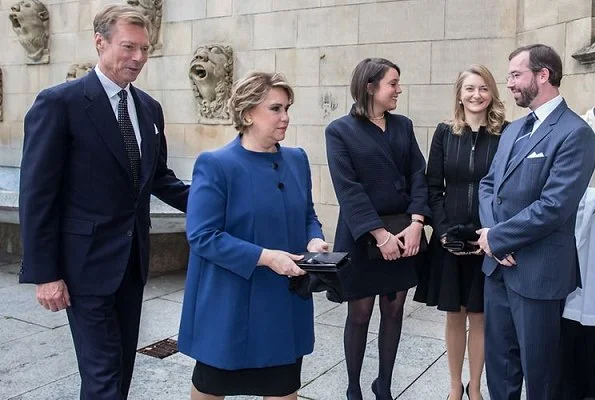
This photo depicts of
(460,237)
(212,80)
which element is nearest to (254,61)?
(212,80)

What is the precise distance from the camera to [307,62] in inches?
280

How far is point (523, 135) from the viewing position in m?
3.03

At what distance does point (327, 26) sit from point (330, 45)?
0.20 m

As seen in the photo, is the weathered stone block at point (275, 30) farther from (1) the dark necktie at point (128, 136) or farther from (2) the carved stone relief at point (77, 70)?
(1) the dark necktie at point (128, 136)

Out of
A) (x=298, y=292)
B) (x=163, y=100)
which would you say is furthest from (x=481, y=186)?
(x=163, y=100)

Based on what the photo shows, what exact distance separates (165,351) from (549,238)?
273 centimetres

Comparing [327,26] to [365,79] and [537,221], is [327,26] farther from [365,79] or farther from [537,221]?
[537,221]

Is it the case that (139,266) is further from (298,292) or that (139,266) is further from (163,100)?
(163,100)

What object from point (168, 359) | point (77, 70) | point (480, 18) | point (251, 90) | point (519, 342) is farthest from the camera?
point (77, 70)

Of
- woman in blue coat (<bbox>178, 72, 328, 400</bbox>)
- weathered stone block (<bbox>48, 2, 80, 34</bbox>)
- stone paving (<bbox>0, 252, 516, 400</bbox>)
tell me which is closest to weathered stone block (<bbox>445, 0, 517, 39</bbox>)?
stone paving (<bbox>0, 252, 516, 400</bbox>)

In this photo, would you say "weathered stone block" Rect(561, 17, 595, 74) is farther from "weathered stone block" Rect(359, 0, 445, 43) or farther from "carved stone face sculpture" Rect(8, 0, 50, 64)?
"carved stone face sculpture" Rect(8, 0, 50, 64)

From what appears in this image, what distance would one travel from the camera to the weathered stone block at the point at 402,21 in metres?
6.26

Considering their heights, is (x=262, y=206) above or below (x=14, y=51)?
below

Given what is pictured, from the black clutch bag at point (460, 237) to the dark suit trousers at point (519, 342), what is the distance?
0.25 metres
